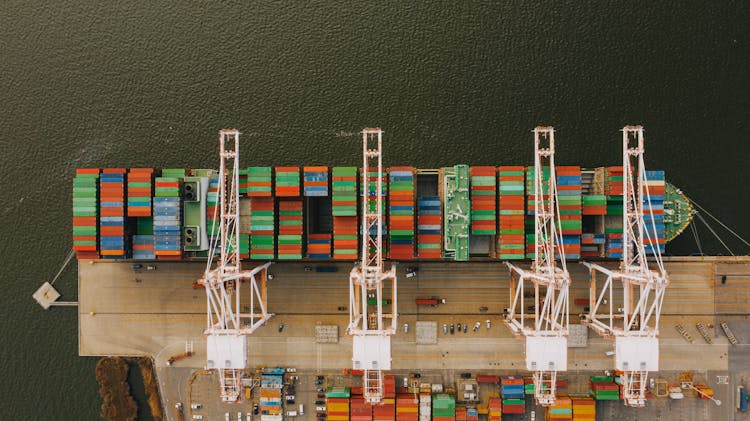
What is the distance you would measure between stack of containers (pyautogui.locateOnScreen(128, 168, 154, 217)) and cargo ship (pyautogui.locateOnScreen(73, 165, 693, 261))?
4.8 inches

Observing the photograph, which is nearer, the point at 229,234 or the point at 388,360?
the point at 388,360

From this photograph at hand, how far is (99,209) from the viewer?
1921 inches

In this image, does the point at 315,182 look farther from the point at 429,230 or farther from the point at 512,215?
the point at 512,215

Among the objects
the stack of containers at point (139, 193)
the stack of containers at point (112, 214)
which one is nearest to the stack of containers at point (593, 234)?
the stack of containers at point (139, 193)

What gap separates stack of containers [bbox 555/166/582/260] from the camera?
46.9m

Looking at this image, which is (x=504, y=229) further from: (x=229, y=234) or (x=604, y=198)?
(x=229, y=234)

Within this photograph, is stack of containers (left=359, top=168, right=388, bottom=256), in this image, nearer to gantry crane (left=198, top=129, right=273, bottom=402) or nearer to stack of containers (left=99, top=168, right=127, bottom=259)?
gantry crane (left=198, top=129, right=273, bottom=402)

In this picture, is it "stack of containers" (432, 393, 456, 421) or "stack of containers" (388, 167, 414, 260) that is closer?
"stack of containers" (388, 167, 414, 260)

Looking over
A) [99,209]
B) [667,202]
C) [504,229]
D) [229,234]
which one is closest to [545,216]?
[504,229]

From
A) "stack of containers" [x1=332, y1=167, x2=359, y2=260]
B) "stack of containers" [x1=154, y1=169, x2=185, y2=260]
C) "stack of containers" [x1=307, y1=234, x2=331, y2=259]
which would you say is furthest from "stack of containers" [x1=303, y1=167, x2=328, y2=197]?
"stack of containers" [x1=154, y1=169, x2=185, y2=260]

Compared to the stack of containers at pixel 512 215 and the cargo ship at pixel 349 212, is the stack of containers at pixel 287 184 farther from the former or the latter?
the stack of containers at pixel 512 215

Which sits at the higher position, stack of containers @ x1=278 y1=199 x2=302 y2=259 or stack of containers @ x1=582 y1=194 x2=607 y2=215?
stack of containers @ x1=582 y1=194 x2=607 y2=215

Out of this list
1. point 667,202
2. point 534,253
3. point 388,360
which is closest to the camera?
point 388,360

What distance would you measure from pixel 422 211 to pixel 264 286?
72.2 feet
